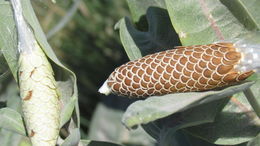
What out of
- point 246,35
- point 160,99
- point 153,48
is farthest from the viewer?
point 153,48

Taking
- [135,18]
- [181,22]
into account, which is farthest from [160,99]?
[135,18]

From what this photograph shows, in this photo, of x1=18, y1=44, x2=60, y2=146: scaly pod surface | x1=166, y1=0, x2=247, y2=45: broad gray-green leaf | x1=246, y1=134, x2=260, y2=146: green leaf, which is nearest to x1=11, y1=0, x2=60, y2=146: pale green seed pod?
x1=18, y1=44, x2=60, y2=146: scaly pod surface

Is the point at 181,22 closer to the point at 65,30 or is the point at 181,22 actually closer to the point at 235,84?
the point at 235,84

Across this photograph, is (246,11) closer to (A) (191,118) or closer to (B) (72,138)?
(A) (191,118)

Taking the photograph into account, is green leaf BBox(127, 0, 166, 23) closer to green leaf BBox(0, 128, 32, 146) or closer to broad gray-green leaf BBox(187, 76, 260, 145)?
broad gray-green leaf BBox(187, 76, 260, 145)

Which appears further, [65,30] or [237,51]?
[65,30]

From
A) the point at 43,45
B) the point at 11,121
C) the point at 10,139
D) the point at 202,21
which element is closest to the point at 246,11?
the point at 202,21
